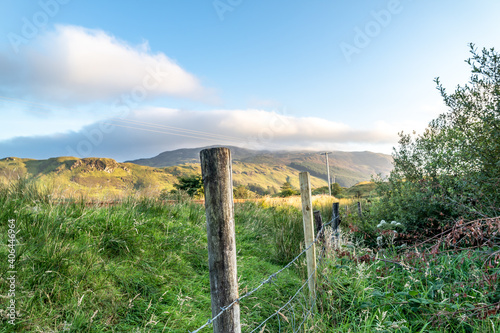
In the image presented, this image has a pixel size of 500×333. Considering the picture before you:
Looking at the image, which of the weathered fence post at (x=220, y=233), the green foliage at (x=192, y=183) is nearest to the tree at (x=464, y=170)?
the weathered fence post at (x=220, y=233)

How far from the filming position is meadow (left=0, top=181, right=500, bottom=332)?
2998mm

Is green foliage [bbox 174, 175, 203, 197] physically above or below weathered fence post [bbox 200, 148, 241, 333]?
below

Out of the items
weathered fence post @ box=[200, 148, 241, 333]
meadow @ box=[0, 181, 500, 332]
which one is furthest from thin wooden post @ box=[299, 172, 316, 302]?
weathered fence post @ box=[200, 148, 241, 333]

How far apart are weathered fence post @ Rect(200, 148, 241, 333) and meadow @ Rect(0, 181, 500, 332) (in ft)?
3.71

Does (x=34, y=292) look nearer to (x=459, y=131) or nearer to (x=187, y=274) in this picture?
(x=187, y=274)

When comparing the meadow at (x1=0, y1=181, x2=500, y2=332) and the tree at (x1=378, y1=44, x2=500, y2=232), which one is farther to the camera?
the tree at (x1=378, y1=44, x2=500, y2=232)

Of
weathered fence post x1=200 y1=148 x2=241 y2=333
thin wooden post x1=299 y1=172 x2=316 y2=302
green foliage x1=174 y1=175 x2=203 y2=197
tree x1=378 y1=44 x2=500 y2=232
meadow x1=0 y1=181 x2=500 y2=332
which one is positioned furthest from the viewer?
green foliage x1=174 y1=175 x2=203 y2=197

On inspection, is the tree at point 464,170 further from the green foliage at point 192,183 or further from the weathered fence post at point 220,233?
the green foliage at point 192,183

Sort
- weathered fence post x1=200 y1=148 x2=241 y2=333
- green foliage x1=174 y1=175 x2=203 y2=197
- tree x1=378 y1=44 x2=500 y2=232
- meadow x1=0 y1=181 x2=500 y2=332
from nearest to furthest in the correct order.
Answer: weathered fence post x1=200 y1=148 x2=241 y2=333
meadow x1=0 y1=181 x2=500 y2=332
tree x1=378 y1=44 x2=500 y2=232
green foliage x1=174 y1=175 x2=203 y2=197

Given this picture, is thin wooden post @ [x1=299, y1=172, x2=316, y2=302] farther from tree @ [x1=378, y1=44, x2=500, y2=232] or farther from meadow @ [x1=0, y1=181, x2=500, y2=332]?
tree @ [x1=378, y1=44, x2=500, y2=232]

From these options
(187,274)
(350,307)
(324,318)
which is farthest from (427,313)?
(187,274)

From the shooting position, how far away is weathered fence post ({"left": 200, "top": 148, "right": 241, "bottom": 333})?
1793 millimetres

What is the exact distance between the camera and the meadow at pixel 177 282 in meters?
3.00

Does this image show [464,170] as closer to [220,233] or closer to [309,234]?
[309,234]
